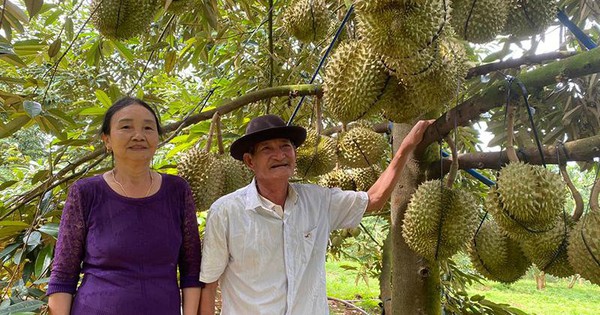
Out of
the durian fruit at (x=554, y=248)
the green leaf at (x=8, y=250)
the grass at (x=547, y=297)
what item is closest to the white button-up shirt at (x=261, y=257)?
the green leaf at (x=8, y=250)

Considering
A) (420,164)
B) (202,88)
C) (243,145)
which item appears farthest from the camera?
(202,88)

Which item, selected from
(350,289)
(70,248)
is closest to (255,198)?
(70,248)

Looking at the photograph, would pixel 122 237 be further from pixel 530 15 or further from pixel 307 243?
pixel 530 15

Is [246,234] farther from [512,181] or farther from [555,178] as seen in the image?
[555,178]

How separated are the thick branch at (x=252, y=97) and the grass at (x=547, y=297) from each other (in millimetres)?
5979

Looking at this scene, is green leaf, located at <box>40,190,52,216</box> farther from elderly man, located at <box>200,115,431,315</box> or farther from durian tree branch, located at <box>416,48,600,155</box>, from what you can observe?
durian tree branch, located at <box>416,48,600,155</box>

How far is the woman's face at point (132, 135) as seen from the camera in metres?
1.30

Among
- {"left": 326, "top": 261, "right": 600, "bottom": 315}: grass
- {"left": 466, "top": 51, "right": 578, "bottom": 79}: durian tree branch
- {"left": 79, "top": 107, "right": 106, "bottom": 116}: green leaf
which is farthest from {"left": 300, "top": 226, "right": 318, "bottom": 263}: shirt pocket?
{"left": 326, "top": 261, "right": 600, "bottom": 315}: grass

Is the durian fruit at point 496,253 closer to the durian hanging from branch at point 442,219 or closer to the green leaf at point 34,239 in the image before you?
the durian hanging from branch at point 442,219

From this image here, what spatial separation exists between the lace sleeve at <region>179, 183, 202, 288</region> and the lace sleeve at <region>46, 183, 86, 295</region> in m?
0.28

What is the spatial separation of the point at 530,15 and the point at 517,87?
215 mm

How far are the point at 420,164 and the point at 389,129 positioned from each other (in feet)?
1.18

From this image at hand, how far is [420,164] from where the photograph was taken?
70.1 inches

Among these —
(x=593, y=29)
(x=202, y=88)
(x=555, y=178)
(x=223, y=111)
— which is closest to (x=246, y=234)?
(x=223, y=111)
